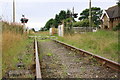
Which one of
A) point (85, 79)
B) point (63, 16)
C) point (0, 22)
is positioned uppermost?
point (63, 16)

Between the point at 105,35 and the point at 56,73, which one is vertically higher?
the point at 105,35

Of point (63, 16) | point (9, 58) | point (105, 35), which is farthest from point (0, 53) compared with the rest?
point (63, 16)

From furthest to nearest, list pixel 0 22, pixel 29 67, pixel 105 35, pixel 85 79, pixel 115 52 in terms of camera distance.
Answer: pixel 105 35
pixel 115 52
pixel 0 22
pixel 29 67
pixel 85 79

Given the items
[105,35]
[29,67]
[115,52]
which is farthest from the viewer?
[105,35]

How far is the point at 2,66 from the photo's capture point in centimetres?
479

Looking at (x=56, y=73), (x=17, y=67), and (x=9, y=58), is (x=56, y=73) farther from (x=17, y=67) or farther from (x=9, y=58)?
(x=9, y=58)

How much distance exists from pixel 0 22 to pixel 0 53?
1761 millimetres

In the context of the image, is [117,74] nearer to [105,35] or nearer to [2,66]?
[2,66]

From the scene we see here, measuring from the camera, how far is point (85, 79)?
13.5ft

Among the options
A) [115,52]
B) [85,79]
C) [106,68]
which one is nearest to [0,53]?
[85,79]

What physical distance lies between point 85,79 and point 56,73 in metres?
0.82

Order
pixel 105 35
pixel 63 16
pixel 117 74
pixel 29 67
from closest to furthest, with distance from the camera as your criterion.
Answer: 1. pixel 117 74
2. pixel 29 67
3. pixel 105 35
4. pixel 63 16

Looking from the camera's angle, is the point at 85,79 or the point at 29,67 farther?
the point at 29,67

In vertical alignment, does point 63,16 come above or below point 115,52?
above
